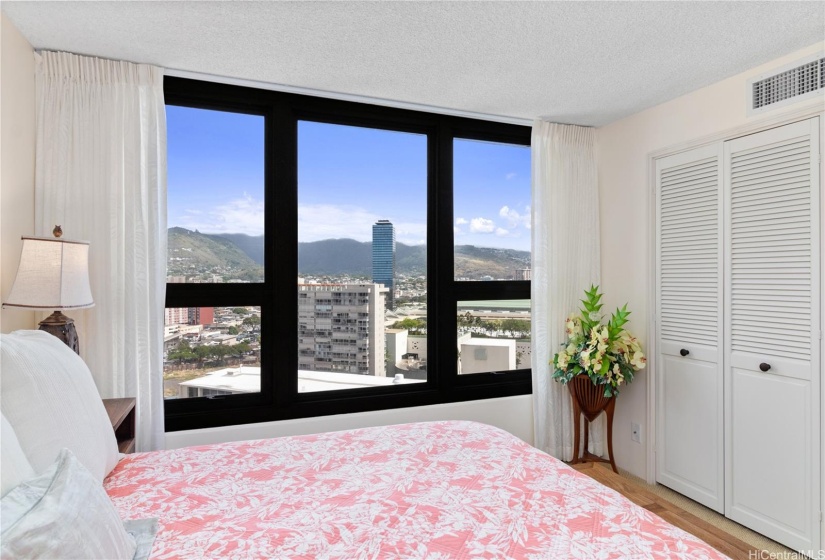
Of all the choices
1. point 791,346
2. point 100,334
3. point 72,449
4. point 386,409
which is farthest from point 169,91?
point 791,346

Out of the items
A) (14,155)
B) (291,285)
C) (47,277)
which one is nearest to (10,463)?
(47,277)

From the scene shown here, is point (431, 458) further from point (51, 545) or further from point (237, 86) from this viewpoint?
A: point (237, 86)

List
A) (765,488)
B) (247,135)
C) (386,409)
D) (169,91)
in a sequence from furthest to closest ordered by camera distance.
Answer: (386,409) → (247,135) → (169,91) → (765,488)

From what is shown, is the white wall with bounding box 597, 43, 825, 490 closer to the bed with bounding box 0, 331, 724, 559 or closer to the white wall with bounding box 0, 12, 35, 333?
the bed with bounding box 0, 331, 724, 559

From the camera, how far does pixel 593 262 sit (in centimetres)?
358

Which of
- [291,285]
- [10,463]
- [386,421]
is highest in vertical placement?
[291,285]

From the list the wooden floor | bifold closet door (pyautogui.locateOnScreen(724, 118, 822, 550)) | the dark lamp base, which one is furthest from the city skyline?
the wooden floor

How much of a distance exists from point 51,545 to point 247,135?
251 cm

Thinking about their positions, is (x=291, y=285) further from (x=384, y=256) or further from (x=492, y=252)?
(x=492, y=252)

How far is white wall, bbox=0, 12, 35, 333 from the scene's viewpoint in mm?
2014

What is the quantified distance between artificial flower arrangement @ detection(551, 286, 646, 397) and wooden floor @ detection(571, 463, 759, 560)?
32.9 inches

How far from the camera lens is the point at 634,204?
3.32 meters

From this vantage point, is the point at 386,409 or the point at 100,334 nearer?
the point at 100,334

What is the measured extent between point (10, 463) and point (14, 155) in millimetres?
1762
